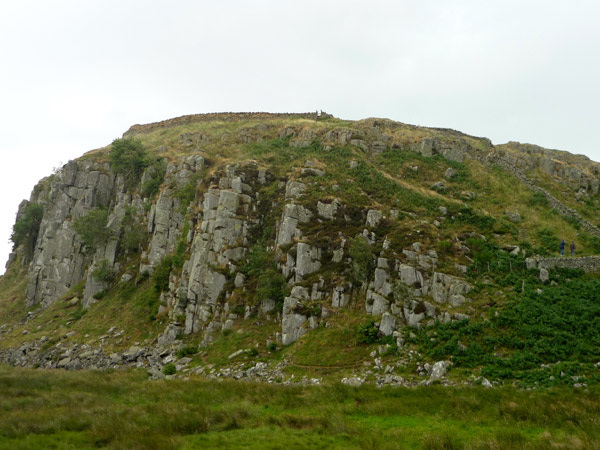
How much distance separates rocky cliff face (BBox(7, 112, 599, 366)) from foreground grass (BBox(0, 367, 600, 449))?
859 centimetres

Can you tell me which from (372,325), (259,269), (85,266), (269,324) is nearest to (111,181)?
(85,266)

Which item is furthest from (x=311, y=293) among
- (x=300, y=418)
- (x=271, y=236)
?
(x=300, y=418)

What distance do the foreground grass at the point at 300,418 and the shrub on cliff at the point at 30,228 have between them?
49.9m

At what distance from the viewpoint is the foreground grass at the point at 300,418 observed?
560 inches

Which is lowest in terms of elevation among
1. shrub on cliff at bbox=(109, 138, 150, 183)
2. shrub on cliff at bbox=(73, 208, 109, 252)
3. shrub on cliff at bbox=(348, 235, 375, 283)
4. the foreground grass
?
the foreground grass

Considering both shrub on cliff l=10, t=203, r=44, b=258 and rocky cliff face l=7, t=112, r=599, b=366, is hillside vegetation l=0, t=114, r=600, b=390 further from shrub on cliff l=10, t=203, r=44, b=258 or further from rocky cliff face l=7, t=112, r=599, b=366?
shrub on cliff l=10, t=203, r=44, b=258

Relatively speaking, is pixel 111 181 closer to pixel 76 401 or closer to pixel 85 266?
pixel 85 266

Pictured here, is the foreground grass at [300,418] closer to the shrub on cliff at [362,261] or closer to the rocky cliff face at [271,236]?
the rocky cliff face at [271,236]

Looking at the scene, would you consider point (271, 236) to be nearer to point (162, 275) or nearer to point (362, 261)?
point (362, 261)

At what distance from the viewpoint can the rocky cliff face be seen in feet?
105

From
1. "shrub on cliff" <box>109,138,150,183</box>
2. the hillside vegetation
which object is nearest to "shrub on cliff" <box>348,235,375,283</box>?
the hillside vegetation

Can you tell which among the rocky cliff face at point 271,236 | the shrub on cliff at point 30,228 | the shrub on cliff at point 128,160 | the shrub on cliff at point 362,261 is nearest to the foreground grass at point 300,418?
the rocky cliff face at point 271,236

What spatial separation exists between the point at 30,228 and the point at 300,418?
223ft

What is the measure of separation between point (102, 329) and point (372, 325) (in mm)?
31786
